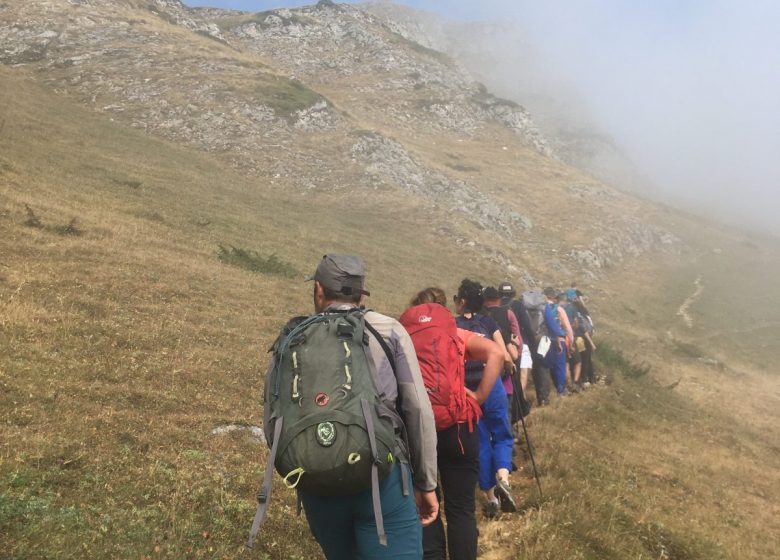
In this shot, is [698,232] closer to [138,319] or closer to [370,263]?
[370,263]

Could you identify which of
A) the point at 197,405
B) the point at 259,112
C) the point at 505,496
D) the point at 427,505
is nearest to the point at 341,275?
the point at 427,505

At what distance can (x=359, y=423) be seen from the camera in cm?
301

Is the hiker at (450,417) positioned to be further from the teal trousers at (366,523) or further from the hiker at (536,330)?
the hiker at (536,330)

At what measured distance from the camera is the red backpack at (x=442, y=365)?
14.1 ft

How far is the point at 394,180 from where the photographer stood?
42188 mm

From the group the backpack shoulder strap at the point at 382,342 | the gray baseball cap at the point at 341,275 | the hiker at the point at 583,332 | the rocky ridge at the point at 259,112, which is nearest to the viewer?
the backpack shoulder strap at the point at 382,342

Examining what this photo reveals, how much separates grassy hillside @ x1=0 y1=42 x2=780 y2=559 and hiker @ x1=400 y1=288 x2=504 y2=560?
1.65 metres

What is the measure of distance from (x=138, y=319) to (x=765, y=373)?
103 feet

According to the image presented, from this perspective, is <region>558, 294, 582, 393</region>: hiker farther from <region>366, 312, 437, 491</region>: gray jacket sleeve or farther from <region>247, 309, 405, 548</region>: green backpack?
<region>247, 309, 405, 548</region>: green backpack

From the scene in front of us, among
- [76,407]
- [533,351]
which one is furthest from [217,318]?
[533,351]

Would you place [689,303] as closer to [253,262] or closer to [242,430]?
[253,262]

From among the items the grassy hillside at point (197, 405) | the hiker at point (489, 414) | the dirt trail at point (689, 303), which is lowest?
the dirt trail at point (689, 303)

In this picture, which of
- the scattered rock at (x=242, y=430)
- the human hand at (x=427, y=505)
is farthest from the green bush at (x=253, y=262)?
the human hand at (x=427, y=505)

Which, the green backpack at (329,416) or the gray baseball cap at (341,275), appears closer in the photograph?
the green backpack at (329,416)
